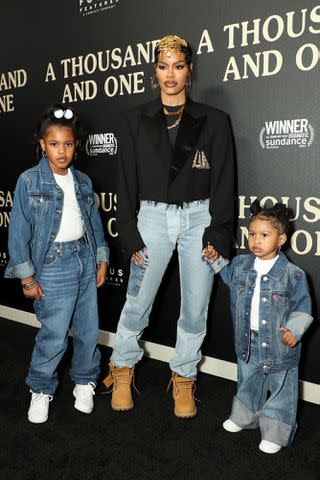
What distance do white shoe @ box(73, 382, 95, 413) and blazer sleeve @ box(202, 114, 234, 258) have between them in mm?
908

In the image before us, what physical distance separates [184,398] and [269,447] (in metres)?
0.47

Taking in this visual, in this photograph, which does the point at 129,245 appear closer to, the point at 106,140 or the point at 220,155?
the point at 220,155

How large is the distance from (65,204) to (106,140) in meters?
0.90

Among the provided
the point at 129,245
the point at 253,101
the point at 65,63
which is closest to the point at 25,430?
the point at 129,245

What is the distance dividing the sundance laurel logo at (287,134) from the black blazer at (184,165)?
0.93 ft

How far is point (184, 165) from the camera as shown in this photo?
210cm

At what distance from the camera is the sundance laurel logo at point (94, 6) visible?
2751 mm

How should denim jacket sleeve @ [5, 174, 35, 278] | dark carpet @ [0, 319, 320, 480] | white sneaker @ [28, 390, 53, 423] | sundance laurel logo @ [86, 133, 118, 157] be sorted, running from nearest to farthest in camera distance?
dark carpet @ [0, 319, 320, 480], denim jacket sleeve @ [5, 174, 35, 278], white sneaker @ [28, 390, 53, 423], sundance laurel logo @ [86, 133, 118, 157]

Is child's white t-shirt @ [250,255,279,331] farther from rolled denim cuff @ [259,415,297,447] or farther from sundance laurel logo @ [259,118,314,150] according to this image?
sundance laurel logo @ [259,118,314,150]

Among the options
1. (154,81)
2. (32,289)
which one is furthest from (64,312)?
(154,81)

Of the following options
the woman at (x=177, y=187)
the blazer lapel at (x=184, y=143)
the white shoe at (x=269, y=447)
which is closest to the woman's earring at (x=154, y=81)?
the woman at (x=177, y=187)

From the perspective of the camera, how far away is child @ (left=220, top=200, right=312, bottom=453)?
6.33ft

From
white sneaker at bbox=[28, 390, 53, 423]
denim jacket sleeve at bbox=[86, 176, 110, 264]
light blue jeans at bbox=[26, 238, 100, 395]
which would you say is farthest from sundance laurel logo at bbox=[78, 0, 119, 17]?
white sneaker at bbox=[28, 390, 53, 423]

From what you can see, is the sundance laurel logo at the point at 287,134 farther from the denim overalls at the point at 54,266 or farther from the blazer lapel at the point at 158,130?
the denim overalls at the point at 54,266
